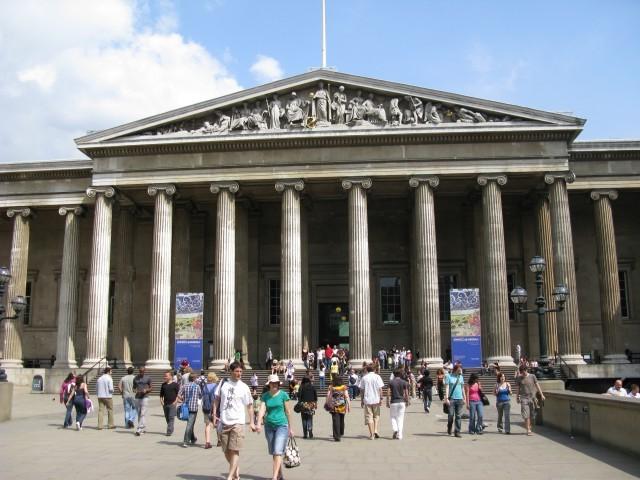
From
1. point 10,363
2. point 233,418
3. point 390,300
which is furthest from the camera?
point 390,300

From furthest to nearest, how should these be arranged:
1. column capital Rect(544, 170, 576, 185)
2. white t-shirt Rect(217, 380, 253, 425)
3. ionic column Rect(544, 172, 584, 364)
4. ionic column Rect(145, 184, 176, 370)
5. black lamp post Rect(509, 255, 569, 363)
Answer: ionic column Rect(145, 184, 176, 370), column capital Rect(544, 170, 576, 185), ionic column Rect(544, 172, 584, 364), black lamp post Rect(509, 255, 569, 363), white t-shirt Rect(217, 380, 253, 425)

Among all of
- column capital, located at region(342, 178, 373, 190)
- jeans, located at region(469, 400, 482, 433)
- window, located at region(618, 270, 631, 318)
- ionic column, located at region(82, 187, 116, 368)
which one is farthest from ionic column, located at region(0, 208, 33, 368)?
window, located at region(618, 270, 631, 318)

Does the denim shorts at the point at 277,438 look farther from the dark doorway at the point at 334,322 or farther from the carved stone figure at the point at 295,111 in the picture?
the dark doorway at the point at 334,322

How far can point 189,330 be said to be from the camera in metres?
31.5

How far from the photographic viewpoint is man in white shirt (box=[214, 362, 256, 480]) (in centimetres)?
1040

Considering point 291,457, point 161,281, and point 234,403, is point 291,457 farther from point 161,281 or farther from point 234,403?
point 161,281

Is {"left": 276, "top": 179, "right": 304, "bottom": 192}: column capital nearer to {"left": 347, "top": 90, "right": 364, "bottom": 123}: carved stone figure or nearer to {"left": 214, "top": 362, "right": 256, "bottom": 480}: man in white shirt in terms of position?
{"left": 347, "top": 90, "right": 364, "bottom": 123}: carved stone figure

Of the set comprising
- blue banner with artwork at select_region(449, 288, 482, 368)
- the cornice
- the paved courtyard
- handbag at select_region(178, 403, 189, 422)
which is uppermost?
the cornice

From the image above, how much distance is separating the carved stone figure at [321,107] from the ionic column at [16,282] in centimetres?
1741

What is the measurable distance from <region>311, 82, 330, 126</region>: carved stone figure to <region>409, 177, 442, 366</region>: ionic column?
5.30 meters

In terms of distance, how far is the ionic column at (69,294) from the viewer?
1409 inches

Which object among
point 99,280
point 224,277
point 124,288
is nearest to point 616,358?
point 224,277

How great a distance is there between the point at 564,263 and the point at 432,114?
9581 millimetres

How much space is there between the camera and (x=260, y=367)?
39250 mm
